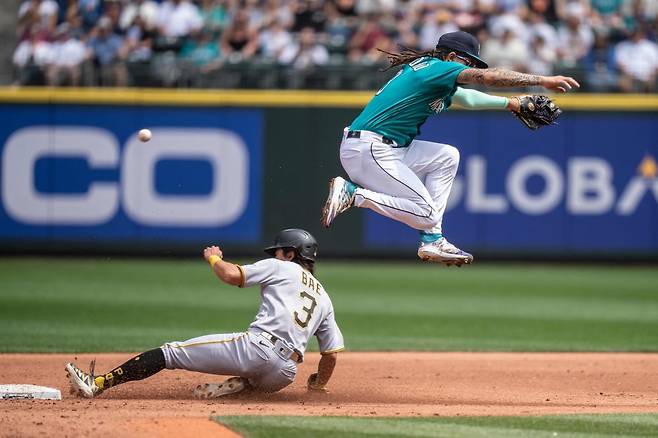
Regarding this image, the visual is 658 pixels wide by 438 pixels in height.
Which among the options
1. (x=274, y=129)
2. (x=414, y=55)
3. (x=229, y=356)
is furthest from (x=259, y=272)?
(x=274, y=129)

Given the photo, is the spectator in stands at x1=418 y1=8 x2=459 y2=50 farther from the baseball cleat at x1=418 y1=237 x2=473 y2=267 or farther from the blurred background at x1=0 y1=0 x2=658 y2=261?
the baseball cleat at x1=418 y1=237 x2=473 y2=267

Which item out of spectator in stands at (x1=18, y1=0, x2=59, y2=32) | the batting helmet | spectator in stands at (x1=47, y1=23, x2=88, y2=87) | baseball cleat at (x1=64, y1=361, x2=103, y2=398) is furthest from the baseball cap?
spectator in stands at (x1=18, y1=0, x2=59, y2=32)

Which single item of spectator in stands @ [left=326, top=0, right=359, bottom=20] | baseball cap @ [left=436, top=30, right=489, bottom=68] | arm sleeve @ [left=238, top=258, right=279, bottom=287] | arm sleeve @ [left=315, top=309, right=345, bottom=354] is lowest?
arm sleeve @ [left=315, top=309, right=345, bottom=354]

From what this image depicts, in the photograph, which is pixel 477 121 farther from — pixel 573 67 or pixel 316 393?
pixel 316 393

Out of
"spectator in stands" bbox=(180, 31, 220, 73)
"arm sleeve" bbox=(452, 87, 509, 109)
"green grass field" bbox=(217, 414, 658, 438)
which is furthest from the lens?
"spectator in stands" bbox=(180, 31, 220, 73)

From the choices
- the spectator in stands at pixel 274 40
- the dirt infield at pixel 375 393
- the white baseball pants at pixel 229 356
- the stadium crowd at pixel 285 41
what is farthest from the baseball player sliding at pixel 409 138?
the spectator in stands at pixel 274 40

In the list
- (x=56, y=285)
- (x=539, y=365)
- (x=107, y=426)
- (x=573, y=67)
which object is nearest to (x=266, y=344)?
(x=107, y=426)

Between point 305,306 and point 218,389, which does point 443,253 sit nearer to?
point 305,306
